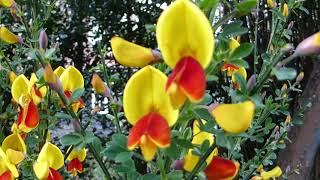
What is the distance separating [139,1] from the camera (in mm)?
2992

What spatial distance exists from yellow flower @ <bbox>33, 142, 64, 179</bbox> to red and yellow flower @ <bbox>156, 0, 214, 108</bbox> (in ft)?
0.90

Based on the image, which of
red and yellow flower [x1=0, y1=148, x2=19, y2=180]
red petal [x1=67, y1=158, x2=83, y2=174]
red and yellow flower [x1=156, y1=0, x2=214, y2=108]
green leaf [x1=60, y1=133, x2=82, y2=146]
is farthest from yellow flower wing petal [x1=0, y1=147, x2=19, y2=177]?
red and yellow flower [x1=156, y1=0, x2=214, y2=108]

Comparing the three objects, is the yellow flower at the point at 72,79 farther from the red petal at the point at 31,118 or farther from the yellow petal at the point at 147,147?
the yellow petal at the point at 147,147

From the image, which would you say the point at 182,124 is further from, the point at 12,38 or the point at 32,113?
the point at 12,38

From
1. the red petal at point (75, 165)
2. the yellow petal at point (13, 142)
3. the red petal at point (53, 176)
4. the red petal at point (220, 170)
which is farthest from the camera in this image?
the red petal at point (75, 165)

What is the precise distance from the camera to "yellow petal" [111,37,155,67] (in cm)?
60

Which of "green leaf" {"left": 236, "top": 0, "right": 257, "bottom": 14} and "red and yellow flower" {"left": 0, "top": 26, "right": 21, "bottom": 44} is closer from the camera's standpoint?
"green leaf" {"left": 236, "top": 0, "right": 257, "bottom": 14}

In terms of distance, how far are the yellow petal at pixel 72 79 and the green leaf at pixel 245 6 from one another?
0.40 metres

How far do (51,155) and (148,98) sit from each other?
29 centimetres

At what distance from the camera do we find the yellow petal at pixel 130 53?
600 mm

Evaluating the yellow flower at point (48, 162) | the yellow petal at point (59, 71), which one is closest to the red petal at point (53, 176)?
the yellow flower at point (48, 162)

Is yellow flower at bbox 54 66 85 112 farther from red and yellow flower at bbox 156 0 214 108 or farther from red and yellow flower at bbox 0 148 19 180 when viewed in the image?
red and yellow flower at bbox 156 0 214 108

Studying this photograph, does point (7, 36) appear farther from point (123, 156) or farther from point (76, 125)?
point (123, 156)

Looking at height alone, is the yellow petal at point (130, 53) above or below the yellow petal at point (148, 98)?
above
